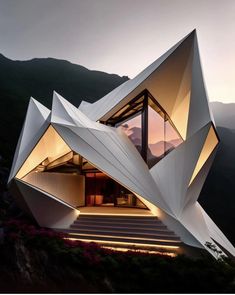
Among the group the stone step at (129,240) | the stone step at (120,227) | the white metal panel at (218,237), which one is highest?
the stone step at (120,227)

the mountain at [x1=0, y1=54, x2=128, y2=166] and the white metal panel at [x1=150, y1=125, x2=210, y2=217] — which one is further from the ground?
the mountain at [x1=0, y1=54, x2=128, y2=166]

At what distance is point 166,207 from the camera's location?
26.7 ft

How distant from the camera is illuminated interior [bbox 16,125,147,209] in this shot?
10.7 meters

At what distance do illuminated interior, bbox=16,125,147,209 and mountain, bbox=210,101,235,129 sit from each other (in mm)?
72583

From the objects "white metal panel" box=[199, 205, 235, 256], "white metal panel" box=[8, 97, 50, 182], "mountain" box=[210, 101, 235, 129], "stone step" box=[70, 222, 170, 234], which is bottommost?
"white metal panel" box=[199, 205, 235, 256]

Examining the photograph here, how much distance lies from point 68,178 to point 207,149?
7218 millimetres

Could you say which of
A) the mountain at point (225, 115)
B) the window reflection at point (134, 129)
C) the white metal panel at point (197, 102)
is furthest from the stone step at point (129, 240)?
the mountain at point (225, 115)

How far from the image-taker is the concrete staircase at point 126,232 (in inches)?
296

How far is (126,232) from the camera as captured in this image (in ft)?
26.9

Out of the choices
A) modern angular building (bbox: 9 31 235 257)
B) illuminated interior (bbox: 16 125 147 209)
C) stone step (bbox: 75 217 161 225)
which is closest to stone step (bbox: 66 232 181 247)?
modern angular building (bbox: 9 31 235 257)

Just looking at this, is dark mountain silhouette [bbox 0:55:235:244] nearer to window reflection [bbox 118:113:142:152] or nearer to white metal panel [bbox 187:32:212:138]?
window reflection [bbox 118:113:142:152]

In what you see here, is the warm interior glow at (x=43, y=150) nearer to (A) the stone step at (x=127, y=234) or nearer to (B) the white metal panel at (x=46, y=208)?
(B) the white metal panel at (x=46, y=208)

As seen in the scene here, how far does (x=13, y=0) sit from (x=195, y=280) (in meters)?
19.5

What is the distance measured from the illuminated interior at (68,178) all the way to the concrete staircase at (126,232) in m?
3.04
